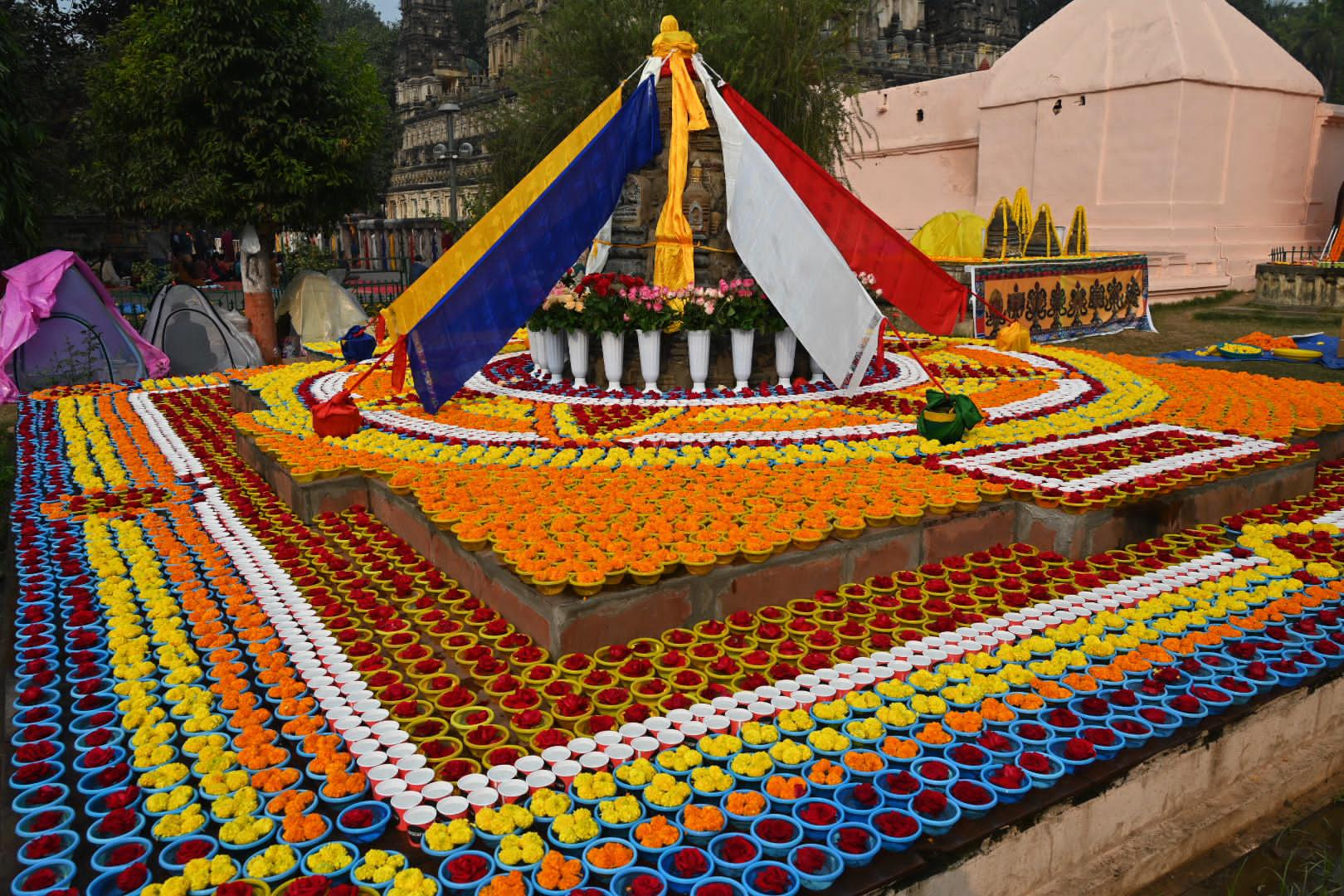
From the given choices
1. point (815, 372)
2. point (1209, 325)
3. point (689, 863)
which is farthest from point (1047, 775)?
point (1209, 325)

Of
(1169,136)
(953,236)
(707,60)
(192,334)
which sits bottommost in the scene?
(192,334)

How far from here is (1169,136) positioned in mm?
18078

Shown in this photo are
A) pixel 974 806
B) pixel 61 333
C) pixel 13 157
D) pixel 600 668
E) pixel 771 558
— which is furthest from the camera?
pixel 13 157

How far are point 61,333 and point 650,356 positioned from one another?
26.0 feet

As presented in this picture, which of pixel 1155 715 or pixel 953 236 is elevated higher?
pixel 953 236

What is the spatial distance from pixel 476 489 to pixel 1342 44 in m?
48.2

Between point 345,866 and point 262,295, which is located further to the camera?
point 262,295

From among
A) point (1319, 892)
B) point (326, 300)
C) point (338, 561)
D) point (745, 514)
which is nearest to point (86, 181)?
point (326, 300)

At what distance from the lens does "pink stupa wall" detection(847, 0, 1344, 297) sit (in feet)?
59.7

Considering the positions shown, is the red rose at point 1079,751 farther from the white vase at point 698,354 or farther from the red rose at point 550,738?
the white vase at point 698,354

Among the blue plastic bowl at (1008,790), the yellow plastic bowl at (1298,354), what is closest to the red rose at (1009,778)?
the blue plastic bowl at (1008,790)

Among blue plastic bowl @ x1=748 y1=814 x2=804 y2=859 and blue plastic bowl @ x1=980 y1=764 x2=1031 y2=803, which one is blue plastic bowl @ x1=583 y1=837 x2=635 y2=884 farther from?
blue plastic bowl @ x1=980 y1=764 x2=1031 y2=803

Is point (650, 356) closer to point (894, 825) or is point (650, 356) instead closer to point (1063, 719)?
point (1063, 719)

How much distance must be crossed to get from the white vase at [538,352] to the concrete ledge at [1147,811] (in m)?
6.86
